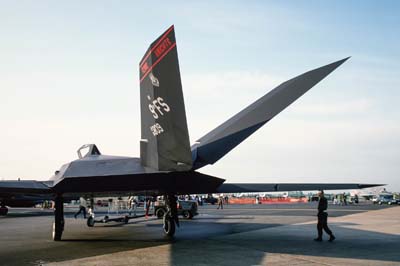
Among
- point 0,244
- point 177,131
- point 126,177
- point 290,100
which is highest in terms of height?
point 290,100

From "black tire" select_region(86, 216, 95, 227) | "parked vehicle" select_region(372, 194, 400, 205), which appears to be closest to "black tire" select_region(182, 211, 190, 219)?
"black tire" select_region(86, 216, 95, 227)

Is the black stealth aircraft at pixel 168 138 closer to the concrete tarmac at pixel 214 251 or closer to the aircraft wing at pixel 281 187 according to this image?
the concrete tarmac at pixel 214 251

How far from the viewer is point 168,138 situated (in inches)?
385

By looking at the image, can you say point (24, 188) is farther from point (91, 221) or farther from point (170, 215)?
point (91, 221)

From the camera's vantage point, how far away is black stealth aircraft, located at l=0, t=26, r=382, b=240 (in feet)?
30.7

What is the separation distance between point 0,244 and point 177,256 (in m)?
7.59

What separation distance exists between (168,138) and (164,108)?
0.79m

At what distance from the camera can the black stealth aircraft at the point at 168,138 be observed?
369 inches

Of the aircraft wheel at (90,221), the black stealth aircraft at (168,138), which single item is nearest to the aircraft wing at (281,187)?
the black stealth aircraft at (168,138)

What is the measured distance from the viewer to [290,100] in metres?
10.2

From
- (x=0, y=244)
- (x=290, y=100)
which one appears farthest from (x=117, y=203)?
(x=290, y=100)

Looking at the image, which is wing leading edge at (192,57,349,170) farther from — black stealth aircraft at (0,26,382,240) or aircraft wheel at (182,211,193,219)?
aircraft wheel at (182,211,193,219)

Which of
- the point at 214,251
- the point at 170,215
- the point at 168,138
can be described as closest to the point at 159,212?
the point at 170,215

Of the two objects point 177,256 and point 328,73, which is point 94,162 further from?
point 328,73
